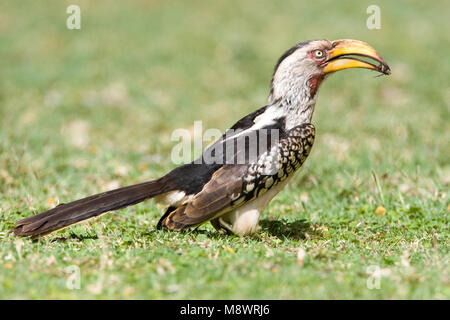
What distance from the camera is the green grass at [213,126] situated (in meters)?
3.57

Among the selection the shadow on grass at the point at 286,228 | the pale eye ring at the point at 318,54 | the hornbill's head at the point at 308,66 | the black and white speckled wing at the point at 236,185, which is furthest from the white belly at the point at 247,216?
the pale eye ring at the point at 318,54

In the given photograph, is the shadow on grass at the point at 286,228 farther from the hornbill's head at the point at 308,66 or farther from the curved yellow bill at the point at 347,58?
the curved yellow bill at the point at 347,58

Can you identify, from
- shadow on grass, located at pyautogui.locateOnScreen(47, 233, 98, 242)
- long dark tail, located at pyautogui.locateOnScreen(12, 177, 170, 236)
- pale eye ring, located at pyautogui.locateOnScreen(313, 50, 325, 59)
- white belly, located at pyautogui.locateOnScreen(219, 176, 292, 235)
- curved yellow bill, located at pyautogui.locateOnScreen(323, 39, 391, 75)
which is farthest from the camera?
pale eye ring, located at pyautogui.locateOnScreen(313, 50, 325, 59)

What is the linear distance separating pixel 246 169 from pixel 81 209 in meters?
1.22

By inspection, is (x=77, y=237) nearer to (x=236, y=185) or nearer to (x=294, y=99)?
(x=236, y=185)

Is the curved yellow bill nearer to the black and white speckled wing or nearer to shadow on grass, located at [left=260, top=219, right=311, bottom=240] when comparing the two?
the black and white speckled wing

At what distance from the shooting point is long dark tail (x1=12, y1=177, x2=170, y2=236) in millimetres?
4262

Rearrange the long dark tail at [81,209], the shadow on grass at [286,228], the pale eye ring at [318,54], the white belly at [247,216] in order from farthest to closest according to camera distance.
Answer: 1. the pale eye ring at [318,54]
2. the shadow on grass at [286,228]
3. the white belly at [247,216]
4. the long dark tail at [81,209]

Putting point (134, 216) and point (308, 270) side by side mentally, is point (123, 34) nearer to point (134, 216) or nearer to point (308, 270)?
point (134, 216)

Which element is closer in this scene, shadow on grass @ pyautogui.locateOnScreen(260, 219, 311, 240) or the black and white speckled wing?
the black and white speckled wing

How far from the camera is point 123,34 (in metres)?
13.8

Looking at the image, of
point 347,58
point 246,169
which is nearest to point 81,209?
point 246,169

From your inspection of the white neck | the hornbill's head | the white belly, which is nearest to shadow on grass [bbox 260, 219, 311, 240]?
the white belly
